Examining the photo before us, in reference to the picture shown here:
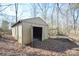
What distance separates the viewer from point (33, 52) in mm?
2307

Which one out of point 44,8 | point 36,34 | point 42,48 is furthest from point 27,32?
point 44,8

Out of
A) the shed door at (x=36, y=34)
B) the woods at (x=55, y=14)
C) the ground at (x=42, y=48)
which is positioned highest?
the woods at (x=55, y=14)

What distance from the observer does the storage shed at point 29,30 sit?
2.29 meters

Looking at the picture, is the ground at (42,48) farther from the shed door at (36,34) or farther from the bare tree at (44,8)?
the bare tree at (44,8)

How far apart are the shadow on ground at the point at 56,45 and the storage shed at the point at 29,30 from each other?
0.08m

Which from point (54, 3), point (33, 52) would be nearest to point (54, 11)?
point (54, 3)

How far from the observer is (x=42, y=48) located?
2307 millimetres

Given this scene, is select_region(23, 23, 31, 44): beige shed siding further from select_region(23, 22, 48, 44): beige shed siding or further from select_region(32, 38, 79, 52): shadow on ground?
select_region(32, 38, 79, 52): shadow on ground

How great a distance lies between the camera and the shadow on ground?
231cm

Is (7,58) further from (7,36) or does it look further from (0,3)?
(0,3)

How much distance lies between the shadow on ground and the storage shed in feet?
0.26

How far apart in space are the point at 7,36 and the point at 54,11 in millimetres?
780

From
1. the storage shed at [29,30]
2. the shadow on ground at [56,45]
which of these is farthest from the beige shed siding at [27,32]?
the shadow on ground at [56,45]

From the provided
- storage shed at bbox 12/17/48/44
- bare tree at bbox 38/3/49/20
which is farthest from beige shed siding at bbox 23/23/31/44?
bare tree at bbox 38/3/49/20
